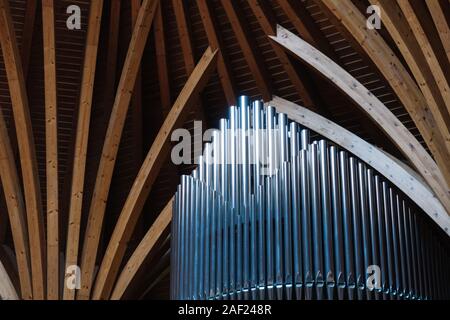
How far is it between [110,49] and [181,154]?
2.42 meters

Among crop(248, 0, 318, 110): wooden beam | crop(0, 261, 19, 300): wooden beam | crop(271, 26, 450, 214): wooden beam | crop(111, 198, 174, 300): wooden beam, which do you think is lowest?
crop(0, 261, 19, 300): wooden beam

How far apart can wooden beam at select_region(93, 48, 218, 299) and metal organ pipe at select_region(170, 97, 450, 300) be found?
1.43m

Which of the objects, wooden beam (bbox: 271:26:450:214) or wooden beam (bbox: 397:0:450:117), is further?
wooden beam (bbox: 271:26:450:214)

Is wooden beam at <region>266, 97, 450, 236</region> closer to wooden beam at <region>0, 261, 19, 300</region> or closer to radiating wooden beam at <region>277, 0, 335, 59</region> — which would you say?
radiating wooden beam at <region>277, 0, 335, 59</region>

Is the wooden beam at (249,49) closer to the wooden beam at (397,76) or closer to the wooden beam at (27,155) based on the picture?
the wooden beam at (397,76)

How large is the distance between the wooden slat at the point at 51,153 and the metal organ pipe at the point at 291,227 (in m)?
2.28

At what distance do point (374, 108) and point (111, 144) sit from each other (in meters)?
4.63

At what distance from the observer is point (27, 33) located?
62.9 feet

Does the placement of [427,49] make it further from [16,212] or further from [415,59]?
[16,212]

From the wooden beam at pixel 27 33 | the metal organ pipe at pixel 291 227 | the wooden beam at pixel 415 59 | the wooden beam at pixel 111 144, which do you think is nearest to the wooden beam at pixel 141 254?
the wooden beam at pixel 111 144

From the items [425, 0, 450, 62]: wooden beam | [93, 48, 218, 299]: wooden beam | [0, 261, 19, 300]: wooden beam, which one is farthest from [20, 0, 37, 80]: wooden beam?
[425, 0, 450, 62]: wooden beam

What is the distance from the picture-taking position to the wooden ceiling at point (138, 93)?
16.3 meters

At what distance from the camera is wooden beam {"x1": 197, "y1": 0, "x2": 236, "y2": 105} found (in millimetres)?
18469
